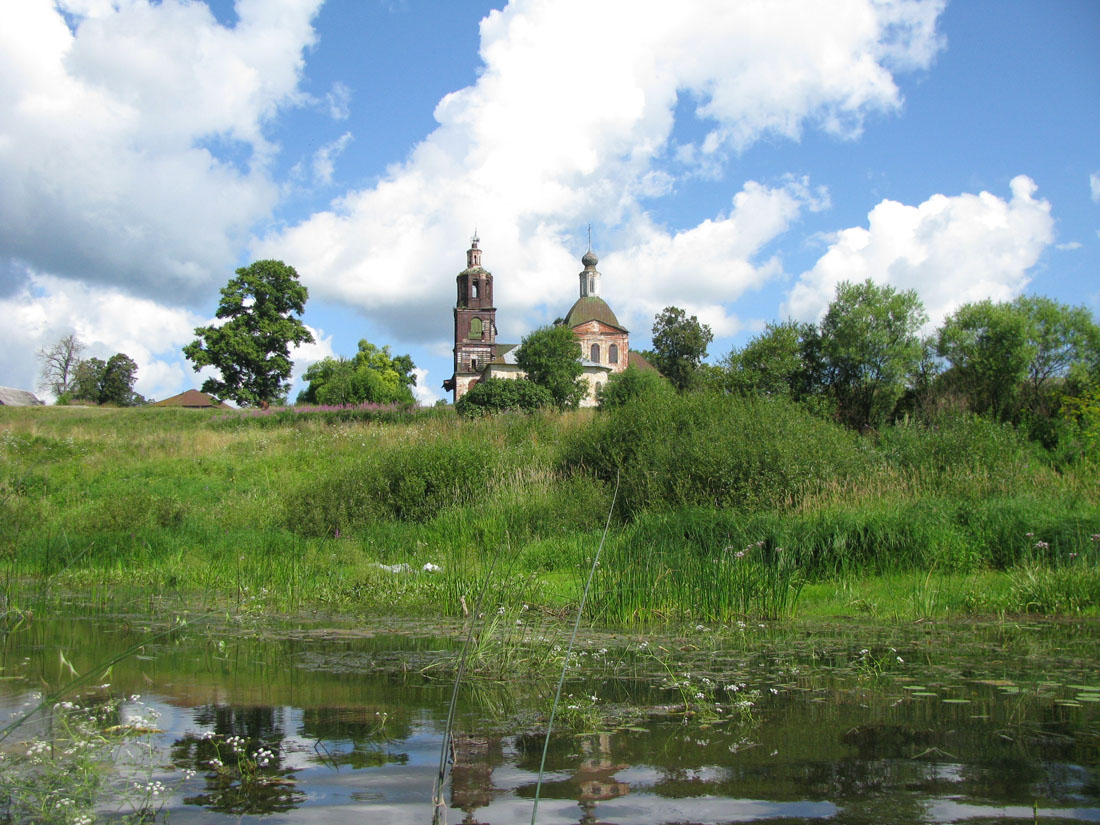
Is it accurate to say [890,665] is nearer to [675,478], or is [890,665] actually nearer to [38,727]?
[38,727]

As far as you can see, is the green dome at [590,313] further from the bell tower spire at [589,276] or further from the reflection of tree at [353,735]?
the reflection of tree at [353,735]

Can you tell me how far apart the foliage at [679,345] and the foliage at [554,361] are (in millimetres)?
17962

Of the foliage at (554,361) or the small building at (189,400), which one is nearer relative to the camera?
the foliage at (554,361)

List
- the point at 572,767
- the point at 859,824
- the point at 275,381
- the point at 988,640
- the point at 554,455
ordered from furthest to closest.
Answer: the point at 275,381
the point at 554,455
the point at 988,640
the point at 572,767
the point at 859,824

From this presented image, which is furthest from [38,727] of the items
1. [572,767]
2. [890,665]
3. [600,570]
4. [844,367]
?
[844,367]

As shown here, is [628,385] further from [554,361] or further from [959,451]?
[959,451]

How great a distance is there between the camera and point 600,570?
23.7 feet

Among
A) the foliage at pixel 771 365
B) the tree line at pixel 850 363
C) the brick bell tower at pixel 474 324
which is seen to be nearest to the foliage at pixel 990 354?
the tree line at pixel 850 363

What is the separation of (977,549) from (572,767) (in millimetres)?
8496

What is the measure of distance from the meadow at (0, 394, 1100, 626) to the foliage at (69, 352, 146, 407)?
→ 173ft

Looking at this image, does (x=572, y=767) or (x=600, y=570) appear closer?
(x=572, y=767)

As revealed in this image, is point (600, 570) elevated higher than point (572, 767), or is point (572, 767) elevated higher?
point (600, 570)

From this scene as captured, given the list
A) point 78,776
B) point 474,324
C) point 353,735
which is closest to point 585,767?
point 353,735

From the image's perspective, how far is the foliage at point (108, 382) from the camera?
67812 millimetres
